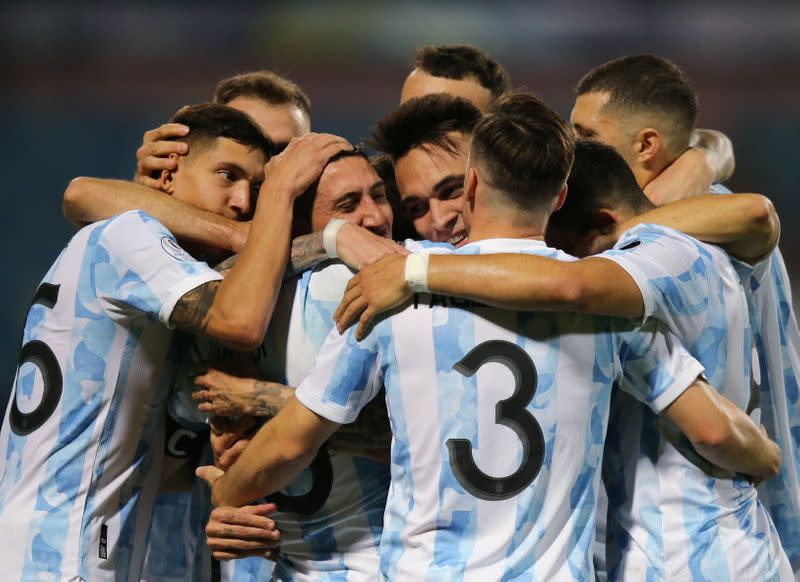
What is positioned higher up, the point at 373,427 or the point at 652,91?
the point at 652,91

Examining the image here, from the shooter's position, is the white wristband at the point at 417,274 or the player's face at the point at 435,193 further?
the player's face at the point at 435,193

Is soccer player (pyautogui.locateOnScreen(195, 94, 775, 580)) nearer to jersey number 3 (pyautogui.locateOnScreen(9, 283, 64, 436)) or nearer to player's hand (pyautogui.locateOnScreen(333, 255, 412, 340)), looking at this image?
player's hand (pyautogui.locateOnScreen(333, 255, 412, 340))

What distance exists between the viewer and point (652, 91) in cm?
399

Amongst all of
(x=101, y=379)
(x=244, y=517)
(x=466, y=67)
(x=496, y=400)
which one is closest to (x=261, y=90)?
(x=466, y=67)

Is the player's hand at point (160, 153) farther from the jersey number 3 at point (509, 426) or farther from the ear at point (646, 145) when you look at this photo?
the ear at point (646, 145)

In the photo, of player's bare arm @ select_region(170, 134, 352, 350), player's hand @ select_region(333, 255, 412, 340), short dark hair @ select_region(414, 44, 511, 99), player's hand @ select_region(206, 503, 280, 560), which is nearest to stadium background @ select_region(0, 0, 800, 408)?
short dark hair @ select_region(414, 44, 511, 99)

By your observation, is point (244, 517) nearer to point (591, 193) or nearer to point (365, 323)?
point (365, 323)

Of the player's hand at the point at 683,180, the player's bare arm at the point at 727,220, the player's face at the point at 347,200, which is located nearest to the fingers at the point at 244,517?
the player's face at the point at 347,200

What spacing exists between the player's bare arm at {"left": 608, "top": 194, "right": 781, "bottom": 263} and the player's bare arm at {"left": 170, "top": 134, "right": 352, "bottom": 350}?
38.3 inches

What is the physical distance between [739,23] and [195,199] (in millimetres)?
8442

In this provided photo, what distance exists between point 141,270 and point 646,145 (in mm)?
1900

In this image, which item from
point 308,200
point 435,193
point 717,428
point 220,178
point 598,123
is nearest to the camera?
point 717,428

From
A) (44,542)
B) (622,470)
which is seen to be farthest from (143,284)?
(622,470)

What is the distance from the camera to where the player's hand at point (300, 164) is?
309 cm
